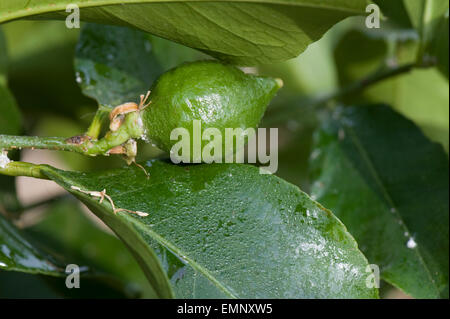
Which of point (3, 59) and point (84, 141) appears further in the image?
point (3, 59)

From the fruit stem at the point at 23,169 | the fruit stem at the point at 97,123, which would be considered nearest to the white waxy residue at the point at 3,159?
the fruit stem at the point at 23,169

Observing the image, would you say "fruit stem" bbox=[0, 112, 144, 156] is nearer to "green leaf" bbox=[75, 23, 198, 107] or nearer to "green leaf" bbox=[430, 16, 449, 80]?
"green leaf" bbox=[75, 23, 198, 107]

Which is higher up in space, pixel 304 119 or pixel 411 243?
pixel 304 119

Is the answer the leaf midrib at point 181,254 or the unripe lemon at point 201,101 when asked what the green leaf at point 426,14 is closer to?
the unripe lemon at point 201,101

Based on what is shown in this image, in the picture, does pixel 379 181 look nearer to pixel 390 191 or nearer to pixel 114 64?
pixel 390 191

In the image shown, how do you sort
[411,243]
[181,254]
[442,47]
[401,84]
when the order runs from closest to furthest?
A: [181,254]
[411,243]
[442,47]
[401,84]

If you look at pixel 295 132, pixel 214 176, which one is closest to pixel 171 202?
pixel 214 176

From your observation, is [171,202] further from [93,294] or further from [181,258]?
[93,294]

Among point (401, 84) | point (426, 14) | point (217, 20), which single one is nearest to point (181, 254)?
point (217, 20)
